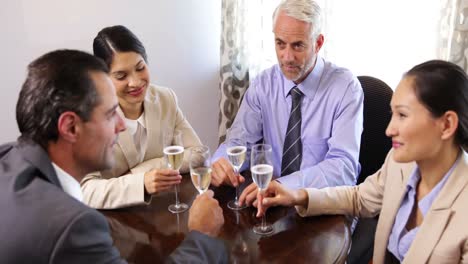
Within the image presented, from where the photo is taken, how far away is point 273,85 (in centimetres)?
208

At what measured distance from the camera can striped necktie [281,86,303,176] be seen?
1.97 meters

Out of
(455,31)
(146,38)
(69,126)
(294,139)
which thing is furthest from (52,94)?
(146,38)

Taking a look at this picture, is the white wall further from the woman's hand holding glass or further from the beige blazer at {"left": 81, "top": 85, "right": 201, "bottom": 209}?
the woman's hand holding glass

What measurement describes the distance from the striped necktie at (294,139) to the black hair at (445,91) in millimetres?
765

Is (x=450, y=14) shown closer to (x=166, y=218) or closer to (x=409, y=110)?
(x=409, y=110)

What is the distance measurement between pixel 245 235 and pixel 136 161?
710 millimetres

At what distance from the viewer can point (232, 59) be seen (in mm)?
2885

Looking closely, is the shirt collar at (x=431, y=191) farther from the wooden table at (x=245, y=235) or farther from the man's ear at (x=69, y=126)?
the man's ear at (x=69, y=126)

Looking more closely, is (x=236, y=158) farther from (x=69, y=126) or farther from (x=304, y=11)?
(x=304, y=11)

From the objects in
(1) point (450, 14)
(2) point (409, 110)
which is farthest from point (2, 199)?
(1) point (450, 14)

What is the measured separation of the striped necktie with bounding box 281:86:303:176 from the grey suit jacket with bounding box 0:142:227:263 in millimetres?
1160

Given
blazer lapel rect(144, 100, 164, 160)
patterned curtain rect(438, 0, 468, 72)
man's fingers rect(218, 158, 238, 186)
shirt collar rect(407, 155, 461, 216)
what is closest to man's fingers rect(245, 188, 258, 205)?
man's fingers rect(218, 158, 238, 186)

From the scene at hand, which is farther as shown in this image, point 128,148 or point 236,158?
point 128,148

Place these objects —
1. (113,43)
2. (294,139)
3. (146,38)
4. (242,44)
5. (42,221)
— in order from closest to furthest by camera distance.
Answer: (42,221) < (113,43) < (294,139) < (242,44) < (146,38)
